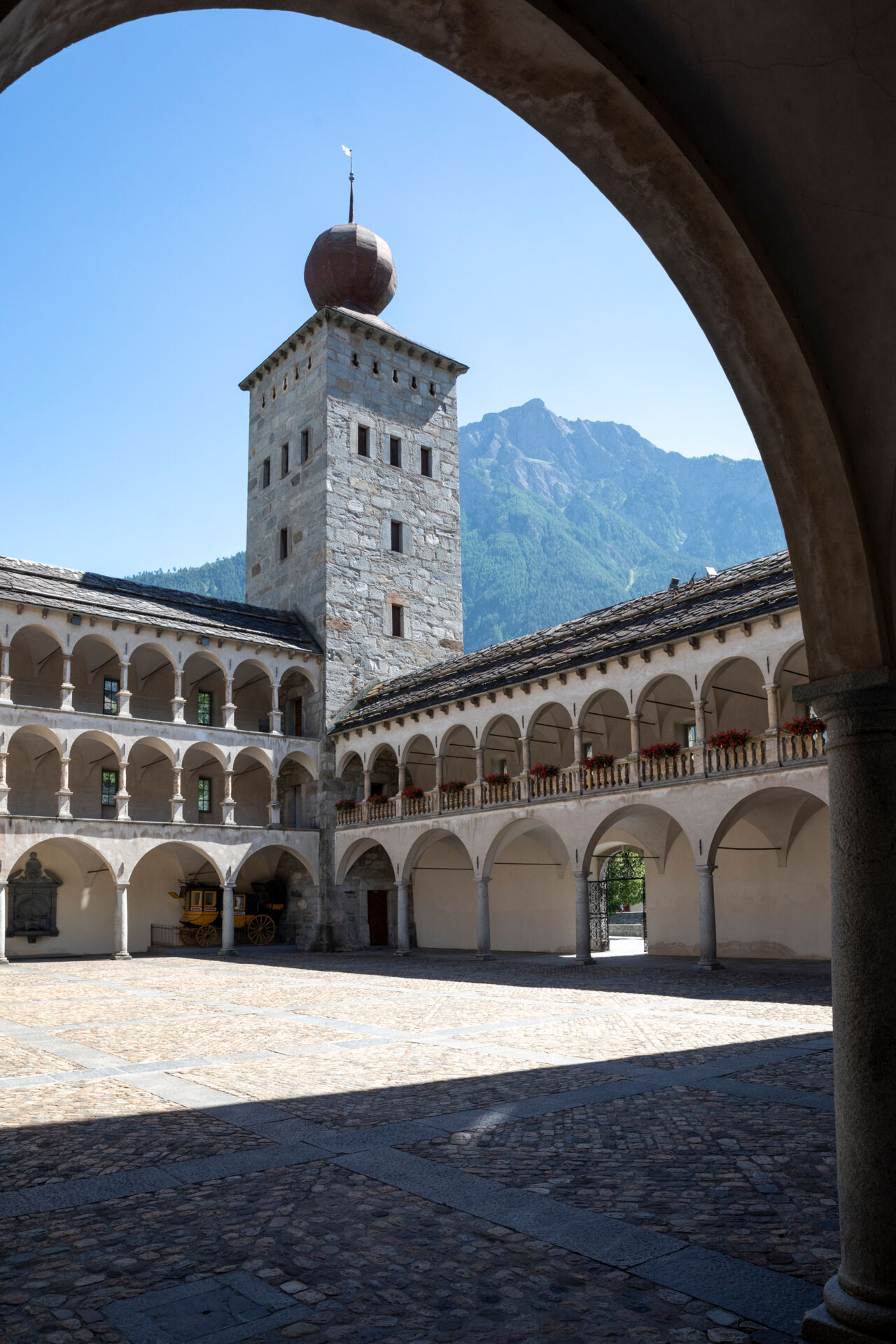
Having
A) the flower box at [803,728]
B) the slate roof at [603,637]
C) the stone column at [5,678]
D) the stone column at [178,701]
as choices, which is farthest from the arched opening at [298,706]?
the flower box at [803,728]

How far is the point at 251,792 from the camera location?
35.6 meters

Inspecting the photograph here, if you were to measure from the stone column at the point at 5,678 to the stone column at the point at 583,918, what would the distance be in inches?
586

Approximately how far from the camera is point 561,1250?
177 inches

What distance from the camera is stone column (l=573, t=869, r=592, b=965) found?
23547mm

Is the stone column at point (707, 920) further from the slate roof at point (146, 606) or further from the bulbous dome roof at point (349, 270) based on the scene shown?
the bulbous dome roof at point (349, 270)

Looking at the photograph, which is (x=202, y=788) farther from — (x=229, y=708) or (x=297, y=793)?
(x=229, y=708)

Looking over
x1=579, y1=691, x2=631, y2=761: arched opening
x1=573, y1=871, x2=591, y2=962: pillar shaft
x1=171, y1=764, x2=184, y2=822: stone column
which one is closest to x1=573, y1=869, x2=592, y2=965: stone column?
x1=573, y1=871, x2=591, y2=962: pillar shaft

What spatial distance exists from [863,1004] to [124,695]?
91.9ft

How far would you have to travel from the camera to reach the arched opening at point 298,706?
33969mm

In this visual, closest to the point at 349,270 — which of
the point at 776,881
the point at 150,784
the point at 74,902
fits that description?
the point at 150,784

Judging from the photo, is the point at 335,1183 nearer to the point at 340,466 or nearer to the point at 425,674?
the point at 425,674

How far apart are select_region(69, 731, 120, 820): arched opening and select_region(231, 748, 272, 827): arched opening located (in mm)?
4064

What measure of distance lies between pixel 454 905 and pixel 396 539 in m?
12.3

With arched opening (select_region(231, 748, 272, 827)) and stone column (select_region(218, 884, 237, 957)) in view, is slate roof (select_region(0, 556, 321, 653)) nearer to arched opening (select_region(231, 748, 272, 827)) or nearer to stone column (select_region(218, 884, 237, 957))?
arched opening (select_region(231, 748, 272, 827))
